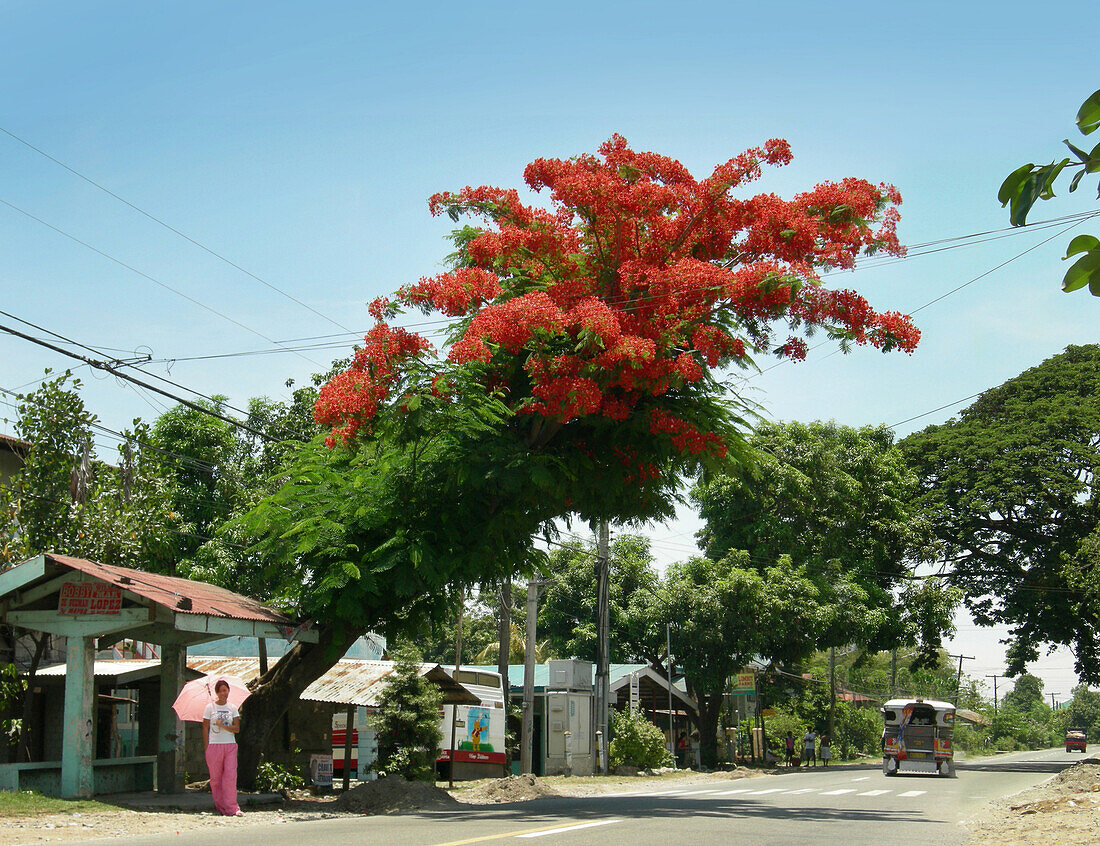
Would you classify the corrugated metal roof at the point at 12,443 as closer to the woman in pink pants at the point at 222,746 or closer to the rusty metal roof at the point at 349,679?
the rusty metal roof at the point at 349,679

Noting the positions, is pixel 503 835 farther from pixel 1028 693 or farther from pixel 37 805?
pixel 1028 693

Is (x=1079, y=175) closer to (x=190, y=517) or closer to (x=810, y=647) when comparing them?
(x=190, y=517)

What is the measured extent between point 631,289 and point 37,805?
413 inches

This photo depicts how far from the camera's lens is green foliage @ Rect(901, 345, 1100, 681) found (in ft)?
124

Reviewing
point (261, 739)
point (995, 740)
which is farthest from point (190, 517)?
point (995, 740)

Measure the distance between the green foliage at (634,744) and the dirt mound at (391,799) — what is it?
2064 centimetres

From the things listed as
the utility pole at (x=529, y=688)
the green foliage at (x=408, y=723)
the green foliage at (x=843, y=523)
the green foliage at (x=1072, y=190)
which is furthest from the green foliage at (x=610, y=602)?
the green foliage at (x=1072, y=190)

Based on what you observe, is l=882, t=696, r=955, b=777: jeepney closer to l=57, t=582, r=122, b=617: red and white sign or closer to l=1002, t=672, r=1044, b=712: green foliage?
l=57, t=582, r=122, b=617: red and white sign

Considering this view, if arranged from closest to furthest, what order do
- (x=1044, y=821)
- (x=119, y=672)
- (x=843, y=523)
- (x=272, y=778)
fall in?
(x=1044, y=821)
(x=272, y=778)
(x=119, y=672)
(x=843, y=523)

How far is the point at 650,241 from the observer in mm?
16031

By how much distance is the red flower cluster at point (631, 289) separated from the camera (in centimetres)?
1442

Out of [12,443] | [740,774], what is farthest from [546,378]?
[740,774]

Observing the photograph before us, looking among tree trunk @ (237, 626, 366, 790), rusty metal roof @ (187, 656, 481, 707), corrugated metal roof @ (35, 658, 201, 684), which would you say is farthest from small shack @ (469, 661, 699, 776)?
tree trunk @ (237, 626, 366, 790)

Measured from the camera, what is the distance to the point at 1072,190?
245 centimetres
